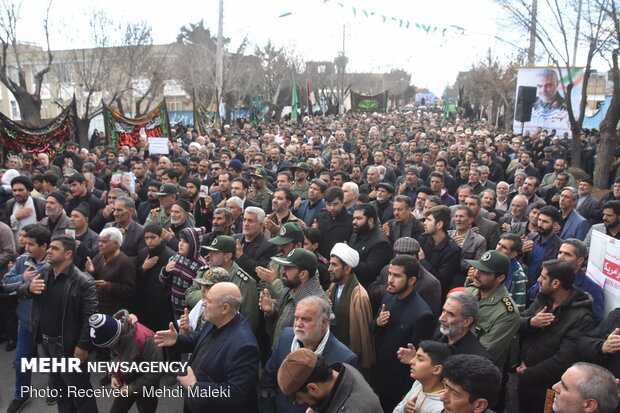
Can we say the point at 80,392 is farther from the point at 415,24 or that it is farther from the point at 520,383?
the point at 415,24

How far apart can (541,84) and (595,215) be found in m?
20.1

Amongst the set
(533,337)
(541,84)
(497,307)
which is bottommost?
(533,337)

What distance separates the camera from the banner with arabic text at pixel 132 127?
15.2 meters

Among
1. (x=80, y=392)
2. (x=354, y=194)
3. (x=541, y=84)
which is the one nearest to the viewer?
(x=80, y=392)

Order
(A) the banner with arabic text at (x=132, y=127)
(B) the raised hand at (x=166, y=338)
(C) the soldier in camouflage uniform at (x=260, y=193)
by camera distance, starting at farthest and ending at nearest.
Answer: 1. (A) the banner with arabic text at (x=132, y=127)
2. (C) the soldier in camouflage uniform at (x=260, y=193)
3. (B) the raised hand at (x=166, y=338)

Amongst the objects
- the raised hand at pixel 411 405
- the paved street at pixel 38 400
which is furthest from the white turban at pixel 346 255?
the paved street at pixel 38 400

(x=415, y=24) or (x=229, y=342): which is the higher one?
(x=415, y=24)

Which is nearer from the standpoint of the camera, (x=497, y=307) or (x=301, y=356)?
(x=301, y=356)

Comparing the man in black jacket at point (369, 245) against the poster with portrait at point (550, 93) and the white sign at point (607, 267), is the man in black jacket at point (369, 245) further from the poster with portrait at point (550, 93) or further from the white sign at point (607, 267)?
the poster with portrait at point (550, 93)

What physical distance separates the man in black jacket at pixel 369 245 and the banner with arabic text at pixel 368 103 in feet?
111

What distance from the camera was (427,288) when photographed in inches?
175

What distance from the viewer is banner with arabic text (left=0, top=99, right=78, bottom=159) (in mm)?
12695

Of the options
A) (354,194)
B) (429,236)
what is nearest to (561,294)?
(429,236)

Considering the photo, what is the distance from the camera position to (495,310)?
401cm
